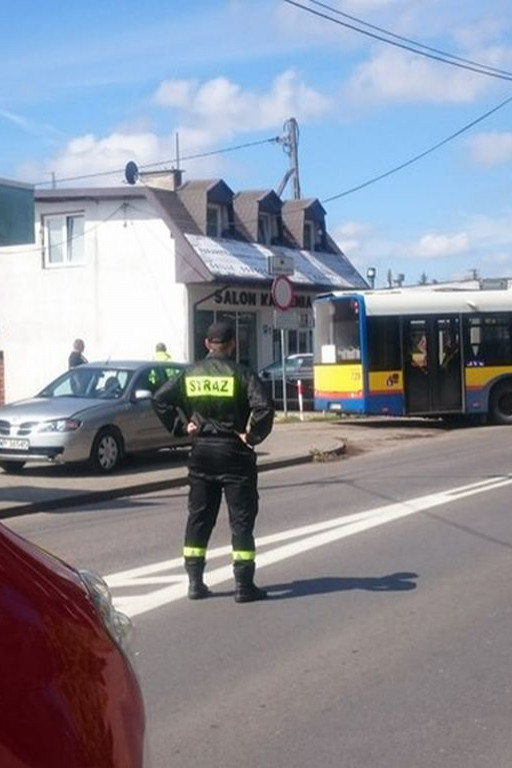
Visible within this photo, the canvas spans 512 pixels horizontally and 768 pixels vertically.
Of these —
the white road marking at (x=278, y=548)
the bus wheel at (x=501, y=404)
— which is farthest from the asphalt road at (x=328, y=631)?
the bus wheel at (x=501, y=404)

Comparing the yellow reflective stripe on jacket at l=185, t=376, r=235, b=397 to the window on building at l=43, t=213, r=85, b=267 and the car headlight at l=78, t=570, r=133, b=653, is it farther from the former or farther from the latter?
the window on building at l=43, t=213, r=85, b=267

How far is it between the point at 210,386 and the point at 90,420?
27.3 feet

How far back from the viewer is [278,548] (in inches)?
402

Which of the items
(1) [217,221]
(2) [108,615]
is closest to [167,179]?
(1) [217,221]

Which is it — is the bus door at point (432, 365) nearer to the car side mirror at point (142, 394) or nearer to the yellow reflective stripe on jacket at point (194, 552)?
the car side mirror at point (142, 394)

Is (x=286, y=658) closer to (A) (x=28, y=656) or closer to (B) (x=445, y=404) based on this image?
(A) (x=28, y=656)

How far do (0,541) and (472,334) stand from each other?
23.1 meters

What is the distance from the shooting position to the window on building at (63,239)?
33.9 m

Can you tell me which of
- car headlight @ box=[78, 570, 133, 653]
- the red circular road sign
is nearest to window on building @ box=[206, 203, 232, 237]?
the red circular road sign

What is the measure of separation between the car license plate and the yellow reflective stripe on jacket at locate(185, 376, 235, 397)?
8111 millimetres

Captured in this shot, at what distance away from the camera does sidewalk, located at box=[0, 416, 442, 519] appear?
45.3ft

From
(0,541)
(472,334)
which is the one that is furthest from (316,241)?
(0,541)

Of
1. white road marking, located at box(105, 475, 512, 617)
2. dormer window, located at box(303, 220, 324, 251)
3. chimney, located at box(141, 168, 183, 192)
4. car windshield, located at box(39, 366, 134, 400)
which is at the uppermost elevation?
chimney, located at box(141, 168, 183, 192)

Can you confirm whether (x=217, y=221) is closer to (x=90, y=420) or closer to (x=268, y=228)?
(x=268, y=228)
